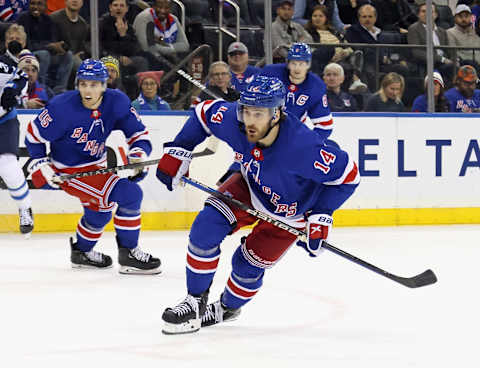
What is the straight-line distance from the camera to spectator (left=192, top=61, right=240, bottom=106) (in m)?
6.82

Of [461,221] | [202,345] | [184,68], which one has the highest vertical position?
[184,68]

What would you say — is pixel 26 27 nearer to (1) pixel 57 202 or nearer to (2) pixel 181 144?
(1) pixel 57 202

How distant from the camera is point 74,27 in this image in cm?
659

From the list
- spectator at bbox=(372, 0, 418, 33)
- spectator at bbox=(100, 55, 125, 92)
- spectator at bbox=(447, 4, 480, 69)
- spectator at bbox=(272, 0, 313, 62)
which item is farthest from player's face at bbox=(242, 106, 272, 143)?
spectator at bbox=(447, 4, 480, 69)

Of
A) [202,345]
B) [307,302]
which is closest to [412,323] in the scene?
[307,302]

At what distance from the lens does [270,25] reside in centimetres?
696

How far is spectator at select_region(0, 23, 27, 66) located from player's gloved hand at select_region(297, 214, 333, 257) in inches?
151

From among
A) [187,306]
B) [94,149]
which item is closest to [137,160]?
[94,149]

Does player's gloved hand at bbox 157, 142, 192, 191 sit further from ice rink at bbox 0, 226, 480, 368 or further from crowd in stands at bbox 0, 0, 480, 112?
crowd in stands at bbox 0, 0, 480, 112

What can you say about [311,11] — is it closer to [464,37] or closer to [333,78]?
[333,78]

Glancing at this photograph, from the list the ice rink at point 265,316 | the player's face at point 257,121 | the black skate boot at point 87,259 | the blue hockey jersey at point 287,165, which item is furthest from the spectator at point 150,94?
the player's face at point 257,121

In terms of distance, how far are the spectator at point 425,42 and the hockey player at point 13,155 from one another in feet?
10.4

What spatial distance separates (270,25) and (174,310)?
13.4 ft

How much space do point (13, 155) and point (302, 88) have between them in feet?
6.77
